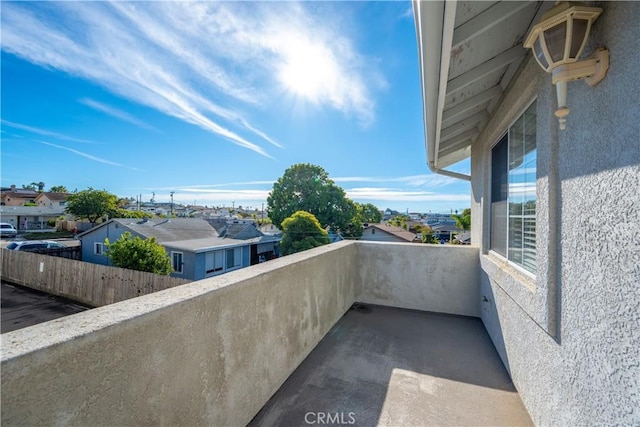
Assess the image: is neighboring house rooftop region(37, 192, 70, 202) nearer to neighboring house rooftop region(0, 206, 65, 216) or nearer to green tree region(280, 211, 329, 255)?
neighboring house rooftop region(0, 206, 65, 216)

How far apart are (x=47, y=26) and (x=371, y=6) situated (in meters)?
6.33

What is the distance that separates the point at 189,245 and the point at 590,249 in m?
17.1

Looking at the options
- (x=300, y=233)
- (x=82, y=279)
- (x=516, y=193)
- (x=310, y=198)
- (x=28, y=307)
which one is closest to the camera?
(x=516, y=193)

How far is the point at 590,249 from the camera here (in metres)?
1.48

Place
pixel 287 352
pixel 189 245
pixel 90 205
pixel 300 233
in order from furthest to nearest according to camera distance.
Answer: pixel 90 205 < pixel 300 233 < pixel 189 245 < pixel 287 352

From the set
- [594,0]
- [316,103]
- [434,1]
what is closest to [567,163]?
[594,0]

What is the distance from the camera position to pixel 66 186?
6084 cm

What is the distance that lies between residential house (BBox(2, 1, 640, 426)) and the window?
13.8 meters

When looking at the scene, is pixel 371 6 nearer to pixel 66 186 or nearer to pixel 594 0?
pixel 594 0

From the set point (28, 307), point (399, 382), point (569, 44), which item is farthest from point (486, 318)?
point (28, 307)

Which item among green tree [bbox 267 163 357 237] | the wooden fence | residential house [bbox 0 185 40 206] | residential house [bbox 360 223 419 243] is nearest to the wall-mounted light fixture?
the wooden fence

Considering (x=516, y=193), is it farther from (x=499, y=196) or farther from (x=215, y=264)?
(x=215, y=264)

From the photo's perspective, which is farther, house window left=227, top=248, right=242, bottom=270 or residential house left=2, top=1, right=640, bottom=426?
house window left=227, top=248, right=242, bottom=270

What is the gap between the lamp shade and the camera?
4.55 ft
